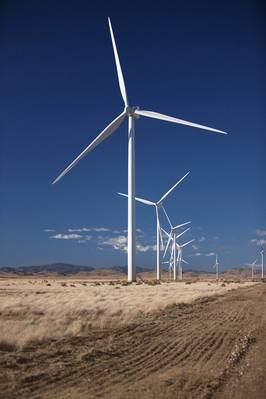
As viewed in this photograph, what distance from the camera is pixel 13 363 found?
12.5 meters

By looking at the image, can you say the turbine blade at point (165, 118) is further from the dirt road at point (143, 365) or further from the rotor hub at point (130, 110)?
the dirt road at point (143, 365)

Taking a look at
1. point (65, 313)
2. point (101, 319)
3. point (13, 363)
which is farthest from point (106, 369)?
point (65, 313)

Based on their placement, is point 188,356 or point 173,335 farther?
point 173,335

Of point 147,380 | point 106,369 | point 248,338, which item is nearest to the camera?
point 147,380

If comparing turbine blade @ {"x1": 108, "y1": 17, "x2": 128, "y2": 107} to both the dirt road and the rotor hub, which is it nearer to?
the rotor hub

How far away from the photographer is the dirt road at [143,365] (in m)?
9.69

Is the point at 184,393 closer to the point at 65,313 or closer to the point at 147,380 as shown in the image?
the point at 147,380

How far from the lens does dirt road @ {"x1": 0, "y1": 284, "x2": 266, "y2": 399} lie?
9688mm

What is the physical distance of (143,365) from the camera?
1230 centimetres

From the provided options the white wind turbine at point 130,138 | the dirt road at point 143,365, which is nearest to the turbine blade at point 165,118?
the white wind turbine at point 130,138

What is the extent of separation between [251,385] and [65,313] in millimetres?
15712

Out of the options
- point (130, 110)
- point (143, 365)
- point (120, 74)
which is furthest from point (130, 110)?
point (143, 365)

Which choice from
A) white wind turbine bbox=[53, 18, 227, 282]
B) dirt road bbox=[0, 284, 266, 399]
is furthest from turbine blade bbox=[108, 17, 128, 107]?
dirt road bbox=[0, 284, 266, 399]

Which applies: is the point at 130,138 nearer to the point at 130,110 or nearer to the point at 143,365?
the point at 130,110
